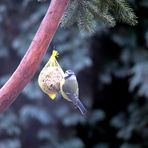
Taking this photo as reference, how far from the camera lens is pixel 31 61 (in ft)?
3.63

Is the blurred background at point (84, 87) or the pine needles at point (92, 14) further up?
the pine needles at point (92, 14)

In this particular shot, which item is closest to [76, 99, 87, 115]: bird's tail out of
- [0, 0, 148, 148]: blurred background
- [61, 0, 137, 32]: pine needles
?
[61, 0, 137, 32]: pine needles

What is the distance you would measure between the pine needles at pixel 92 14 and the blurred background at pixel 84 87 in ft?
5.50

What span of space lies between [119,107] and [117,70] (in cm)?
31

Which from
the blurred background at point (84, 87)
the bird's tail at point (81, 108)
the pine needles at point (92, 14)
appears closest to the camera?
the bird's tail at point (81, 108)

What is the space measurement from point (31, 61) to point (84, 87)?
7.26ft

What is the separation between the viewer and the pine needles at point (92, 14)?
120cm

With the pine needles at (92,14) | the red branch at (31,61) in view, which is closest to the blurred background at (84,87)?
the pine needles at (92,14)

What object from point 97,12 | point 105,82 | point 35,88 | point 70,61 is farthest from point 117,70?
point 97,12

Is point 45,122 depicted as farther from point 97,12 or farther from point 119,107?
point 97,12

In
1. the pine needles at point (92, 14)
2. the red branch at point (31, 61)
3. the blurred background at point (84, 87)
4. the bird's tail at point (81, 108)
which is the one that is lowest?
the blurred background at point (84, 87)

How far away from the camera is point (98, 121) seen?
10.9 ft

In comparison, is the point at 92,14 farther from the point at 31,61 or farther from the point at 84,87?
the point at 84,87

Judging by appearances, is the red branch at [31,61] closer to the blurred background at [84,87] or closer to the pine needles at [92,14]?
the pine needles at [92,14]
